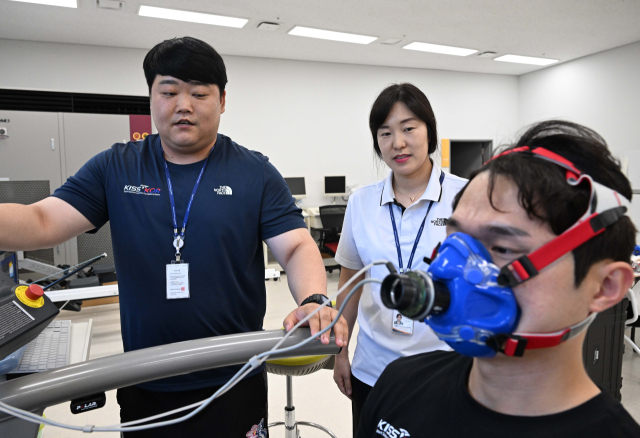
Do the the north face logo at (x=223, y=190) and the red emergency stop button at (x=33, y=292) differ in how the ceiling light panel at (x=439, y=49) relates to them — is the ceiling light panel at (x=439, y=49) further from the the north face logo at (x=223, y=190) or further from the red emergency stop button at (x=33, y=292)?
the red emergency stop button at (x=33, y=292)

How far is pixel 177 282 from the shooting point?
1.31 metres

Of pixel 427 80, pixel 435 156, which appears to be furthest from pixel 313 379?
pixel 427 80

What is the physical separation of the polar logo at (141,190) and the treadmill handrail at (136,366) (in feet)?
2.02

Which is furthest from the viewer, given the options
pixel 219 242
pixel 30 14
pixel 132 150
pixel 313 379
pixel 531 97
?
pixel 531 97

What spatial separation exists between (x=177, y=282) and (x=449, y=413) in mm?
860

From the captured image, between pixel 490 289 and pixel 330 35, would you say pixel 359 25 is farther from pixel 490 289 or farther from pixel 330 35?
pixel 490 289

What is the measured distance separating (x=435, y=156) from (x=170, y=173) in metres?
1.19

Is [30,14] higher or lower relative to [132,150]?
higher

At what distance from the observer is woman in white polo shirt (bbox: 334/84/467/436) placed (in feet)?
5.02

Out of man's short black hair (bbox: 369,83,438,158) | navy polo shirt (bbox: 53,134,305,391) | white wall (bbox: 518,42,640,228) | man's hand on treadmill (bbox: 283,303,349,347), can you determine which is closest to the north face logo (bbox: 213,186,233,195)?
navy polo shirt (bbox: 53,134,305,391)

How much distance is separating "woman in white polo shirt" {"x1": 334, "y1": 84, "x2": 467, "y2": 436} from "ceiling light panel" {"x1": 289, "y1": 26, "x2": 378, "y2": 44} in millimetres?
4765

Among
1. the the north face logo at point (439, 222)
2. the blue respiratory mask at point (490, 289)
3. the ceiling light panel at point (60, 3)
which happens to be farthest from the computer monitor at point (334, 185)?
the blue respiratory mask at point (490, 289)

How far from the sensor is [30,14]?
4.97 m

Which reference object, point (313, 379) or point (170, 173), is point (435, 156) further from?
point (313, 379)
